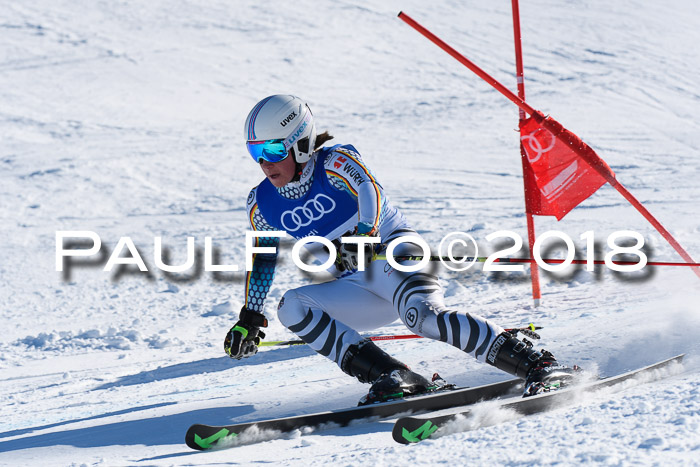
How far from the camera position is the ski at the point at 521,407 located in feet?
9.59

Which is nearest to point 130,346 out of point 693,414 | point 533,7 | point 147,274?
point 147,274

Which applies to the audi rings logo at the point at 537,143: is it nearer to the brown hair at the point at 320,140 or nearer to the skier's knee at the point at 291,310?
the brown hair at the point at 320,140

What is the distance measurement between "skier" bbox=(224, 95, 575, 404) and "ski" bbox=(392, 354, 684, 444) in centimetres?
27

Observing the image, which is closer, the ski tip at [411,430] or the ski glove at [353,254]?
the ski tip at [411,430]

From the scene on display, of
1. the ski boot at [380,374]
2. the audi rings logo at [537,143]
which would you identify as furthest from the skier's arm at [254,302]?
the audi rings logo at [537,143]

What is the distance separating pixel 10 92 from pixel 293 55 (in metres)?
5.94

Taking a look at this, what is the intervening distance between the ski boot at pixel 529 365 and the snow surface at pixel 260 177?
16 centimetres

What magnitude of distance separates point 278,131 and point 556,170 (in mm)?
2435

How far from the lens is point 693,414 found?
8.84 feet

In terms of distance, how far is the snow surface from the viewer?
343 cm

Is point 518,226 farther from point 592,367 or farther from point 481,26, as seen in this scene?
point 481,26

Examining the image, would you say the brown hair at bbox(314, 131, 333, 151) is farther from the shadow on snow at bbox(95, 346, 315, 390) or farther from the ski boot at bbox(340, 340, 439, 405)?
the shadow on snow at bbox(95, 346, 315, 390)

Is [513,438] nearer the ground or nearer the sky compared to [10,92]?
nearer the sky

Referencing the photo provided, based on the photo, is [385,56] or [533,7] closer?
[385,56]
